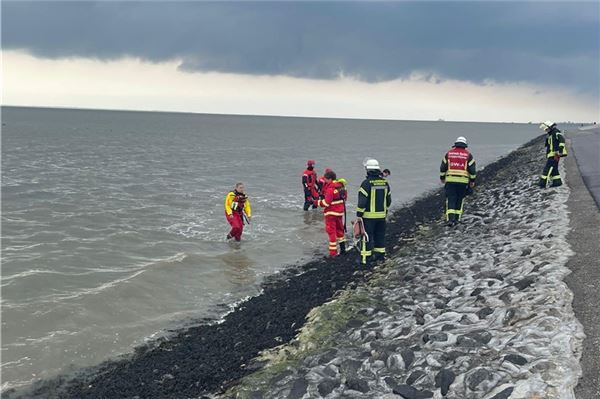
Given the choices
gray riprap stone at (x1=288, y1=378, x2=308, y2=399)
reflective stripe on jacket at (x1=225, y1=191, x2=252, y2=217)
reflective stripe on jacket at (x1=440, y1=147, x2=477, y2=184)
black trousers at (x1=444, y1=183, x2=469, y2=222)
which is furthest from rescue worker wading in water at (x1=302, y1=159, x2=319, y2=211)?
gray riprap stone at (x1=288, y1=378, x2=308, y2=399)

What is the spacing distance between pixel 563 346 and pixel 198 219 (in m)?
19.2

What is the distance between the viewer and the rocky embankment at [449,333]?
5.97 metres

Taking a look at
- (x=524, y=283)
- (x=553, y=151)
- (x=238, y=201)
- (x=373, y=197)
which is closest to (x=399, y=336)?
(x=524, y=283)

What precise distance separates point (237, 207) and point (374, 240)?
665cm

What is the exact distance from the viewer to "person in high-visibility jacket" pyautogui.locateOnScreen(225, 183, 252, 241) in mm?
17453

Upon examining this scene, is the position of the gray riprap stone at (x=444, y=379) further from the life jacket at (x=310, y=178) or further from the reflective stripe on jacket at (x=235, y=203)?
the life jacket at (x=310, y=178)

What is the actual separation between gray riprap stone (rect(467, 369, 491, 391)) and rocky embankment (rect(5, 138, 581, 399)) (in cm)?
1

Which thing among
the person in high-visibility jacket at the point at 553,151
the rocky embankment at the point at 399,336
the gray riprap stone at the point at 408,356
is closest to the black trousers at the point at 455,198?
the rocky embankment at the point at 399,336

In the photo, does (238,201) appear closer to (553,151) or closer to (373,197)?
(373,197)

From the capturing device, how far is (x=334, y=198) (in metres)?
13.8

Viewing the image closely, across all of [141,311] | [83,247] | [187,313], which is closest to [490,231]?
[187,313]

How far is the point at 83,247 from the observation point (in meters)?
18.0

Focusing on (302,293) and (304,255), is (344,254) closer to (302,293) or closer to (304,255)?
(304,255)

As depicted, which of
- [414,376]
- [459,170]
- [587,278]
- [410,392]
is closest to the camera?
[410,392]
